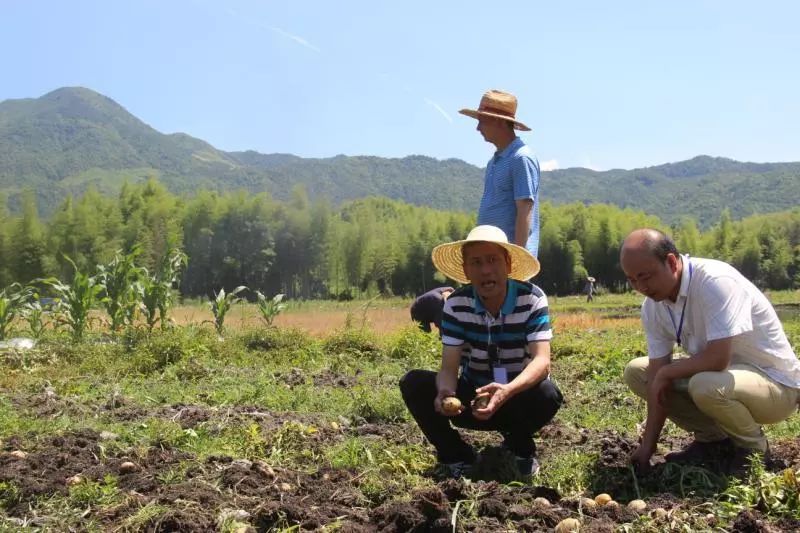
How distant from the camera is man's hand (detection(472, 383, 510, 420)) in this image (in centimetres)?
312

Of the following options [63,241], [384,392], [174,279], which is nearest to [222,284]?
[63,241]

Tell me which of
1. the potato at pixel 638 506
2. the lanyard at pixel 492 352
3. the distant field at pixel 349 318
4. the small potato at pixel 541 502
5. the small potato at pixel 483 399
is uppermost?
the lanyard at pixel 492 352

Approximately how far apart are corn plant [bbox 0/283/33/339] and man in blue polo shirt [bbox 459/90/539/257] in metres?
6.74

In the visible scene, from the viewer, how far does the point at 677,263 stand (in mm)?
3186

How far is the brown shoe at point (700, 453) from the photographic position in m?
3.34

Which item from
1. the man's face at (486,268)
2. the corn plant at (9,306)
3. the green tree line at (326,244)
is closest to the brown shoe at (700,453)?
the man's face at (486,268)

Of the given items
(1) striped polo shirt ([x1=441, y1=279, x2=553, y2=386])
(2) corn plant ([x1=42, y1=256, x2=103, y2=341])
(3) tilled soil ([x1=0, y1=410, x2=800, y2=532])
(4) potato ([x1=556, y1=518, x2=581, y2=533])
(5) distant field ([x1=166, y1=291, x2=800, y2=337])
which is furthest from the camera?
(5) distant field ([x1=166, y1=291, x2=800, y2=337])

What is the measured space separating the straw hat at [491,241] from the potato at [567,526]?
4.28 ft

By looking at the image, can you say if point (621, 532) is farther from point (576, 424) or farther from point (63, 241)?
point (63, 241)

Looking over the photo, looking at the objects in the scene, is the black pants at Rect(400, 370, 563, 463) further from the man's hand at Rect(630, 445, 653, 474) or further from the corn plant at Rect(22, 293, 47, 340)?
the corn plant at Rect(22, 293, 47, 340)

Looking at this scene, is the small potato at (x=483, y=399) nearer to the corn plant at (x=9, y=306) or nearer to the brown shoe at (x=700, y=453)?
the brown shoe at (x=700, y=453)

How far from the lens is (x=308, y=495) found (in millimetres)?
2971

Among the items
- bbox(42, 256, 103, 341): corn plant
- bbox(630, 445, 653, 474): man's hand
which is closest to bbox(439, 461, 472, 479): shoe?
bbox(630, 445, 653, 474): man's hand

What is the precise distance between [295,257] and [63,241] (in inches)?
786
